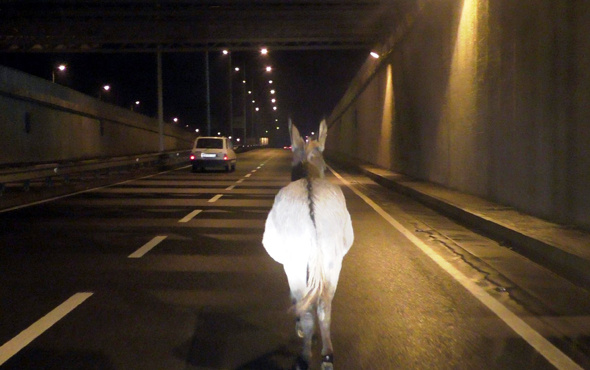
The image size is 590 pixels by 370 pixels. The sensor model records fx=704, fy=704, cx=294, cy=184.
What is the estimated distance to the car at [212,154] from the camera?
1348 inches

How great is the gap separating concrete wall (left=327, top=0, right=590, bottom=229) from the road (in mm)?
1610

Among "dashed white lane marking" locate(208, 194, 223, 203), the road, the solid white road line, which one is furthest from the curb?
"dashed white lane marking" locate(208, 194, 223, 203)

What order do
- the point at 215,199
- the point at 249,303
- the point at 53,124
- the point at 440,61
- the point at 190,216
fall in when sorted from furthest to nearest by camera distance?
the point at 53,124 < the point at 440,61 < the point at 215,199 < the point at 190,216 < the point at 249,303

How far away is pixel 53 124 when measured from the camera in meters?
41.9

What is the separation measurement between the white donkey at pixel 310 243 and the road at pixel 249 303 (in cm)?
72

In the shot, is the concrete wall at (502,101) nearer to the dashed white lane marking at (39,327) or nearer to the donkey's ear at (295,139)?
the donkey's ear at (295,139)

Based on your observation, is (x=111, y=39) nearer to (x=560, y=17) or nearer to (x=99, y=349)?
(x=560, y=17)

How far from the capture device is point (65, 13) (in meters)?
27.8

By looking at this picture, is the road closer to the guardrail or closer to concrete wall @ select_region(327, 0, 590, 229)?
concrete wall @ select_region(327, 0, 590, 229)

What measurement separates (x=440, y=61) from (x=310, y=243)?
17234 mm

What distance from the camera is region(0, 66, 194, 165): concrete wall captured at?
35.7 m

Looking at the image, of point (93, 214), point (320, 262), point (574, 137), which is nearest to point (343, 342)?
point (320, 262)

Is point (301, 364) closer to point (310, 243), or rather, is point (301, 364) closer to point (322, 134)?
point (310, 243)

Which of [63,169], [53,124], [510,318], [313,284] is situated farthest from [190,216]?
[53,124]
